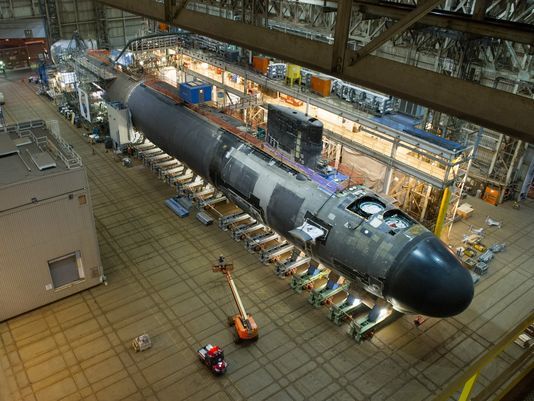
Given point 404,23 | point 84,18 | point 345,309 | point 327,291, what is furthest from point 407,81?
point 84,18

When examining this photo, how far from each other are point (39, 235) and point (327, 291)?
1118cm

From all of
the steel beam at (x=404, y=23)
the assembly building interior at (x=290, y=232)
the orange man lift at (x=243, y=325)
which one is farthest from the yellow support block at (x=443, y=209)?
the steel beam at (x=404, y=23)

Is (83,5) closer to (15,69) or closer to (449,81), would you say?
(15,69)

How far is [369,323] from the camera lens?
16844 mm

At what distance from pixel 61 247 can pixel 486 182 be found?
913 inches

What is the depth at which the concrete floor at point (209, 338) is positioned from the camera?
585 inches

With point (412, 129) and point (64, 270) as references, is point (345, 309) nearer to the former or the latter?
point (412, 129)

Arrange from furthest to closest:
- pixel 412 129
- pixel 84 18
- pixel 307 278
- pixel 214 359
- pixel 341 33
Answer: pixel 84 18 → pixel 412 129 → pixel 307 278 → pixel 214 359 → pixel 341 33

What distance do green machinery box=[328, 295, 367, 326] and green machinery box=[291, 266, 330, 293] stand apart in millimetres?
1573

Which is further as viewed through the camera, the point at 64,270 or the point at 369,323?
the point at 64,270

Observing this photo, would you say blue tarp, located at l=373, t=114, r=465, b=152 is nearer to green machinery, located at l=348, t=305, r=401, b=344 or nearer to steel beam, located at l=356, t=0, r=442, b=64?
green machinery, located at l=348, t=305, r=401, b=344

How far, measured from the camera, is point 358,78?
870 centimetres

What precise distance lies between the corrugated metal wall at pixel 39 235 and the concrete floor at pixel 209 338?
0.87 metres

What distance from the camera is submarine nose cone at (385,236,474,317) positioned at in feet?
47.3
